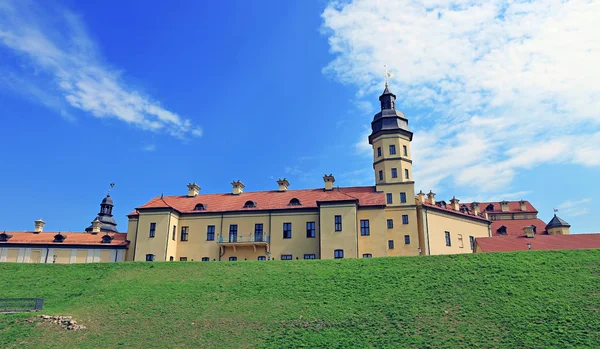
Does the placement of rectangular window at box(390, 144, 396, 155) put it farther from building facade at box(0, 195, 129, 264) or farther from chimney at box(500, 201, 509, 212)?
building facade at box(0, 195, 129, 264)

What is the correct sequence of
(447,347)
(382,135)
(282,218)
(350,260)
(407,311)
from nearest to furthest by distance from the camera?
1. (447,347)
2. (407,311)
3. (350,260)
4. (282,218)
5. (382,135)

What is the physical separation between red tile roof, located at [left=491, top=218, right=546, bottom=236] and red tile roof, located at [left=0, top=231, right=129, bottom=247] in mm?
43460

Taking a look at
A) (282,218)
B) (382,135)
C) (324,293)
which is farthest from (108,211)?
(324,293)

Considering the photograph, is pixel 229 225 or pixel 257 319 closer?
pixel 257 319

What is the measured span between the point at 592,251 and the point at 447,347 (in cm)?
1732

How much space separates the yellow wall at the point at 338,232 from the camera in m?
43.2

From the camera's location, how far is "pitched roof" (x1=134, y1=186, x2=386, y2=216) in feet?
152

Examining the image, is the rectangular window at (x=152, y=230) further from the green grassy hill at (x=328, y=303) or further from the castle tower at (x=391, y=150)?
the castle tower at (x=391, y=150)

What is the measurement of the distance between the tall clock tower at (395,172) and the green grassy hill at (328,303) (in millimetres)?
12703

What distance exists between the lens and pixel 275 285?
30.9 meters

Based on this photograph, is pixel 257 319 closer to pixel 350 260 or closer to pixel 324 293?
pixel 324 293

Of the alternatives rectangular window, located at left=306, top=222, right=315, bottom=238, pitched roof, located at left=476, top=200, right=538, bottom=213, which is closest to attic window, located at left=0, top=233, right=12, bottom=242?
rectangular window, located at left=306, top=222, right=315, bottom=238

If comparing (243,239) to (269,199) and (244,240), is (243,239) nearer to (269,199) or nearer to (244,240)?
(244,240)

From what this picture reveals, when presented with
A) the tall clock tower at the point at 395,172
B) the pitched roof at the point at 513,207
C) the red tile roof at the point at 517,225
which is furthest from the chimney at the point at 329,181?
the pitched roof at the point at 513,207
